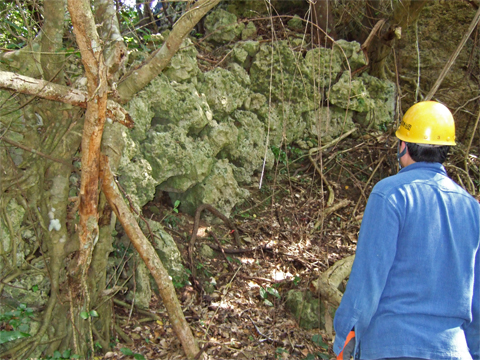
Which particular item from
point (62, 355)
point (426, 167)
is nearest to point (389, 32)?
point (426, 167)

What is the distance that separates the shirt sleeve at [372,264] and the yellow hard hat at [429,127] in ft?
1.38

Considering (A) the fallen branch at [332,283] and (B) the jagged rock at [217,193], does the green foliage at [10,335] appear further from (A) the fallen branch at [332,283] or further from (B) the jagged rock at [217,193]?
(A) the fallen branch at [332,283]

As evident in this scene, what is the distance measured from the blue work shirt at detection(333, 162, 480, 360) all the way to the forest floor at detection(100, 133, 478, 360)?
1013mm

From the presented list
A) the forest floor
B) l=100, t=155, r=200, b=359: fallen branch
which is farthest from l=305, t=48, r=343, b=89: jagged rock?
l=100, t=155, r=200, b=359: fallen branch

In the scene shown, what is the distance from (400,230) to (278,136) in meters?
4.13

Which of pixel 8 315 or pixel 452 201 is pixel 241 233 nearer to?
pixel 8 315

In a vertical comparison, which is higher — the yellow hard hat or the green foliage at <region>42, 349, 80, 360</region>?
the yellow hard hat

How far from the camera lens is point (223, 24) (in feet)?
18.2

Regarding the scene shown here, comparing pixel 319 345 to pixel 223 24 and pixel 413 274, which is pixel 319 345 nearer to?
pixel 413 274

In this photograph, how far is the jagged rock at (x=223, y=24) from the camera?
5523 millimetres

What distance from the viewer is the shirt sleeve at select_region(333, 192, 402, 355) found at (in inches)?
62.3

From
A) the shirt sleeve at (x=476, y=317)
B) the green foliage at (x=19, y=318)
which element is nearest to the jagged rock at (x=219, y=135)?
the green foliage at (x=19, y=318)

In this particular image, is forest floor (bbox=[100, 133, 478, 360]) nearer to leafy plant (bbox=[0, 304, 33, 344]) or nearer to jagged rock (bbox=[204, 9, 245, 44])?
leafy plant (bbox=[0, 304, 33, 344])

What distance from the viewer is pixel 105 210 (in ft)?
→ 9.48
